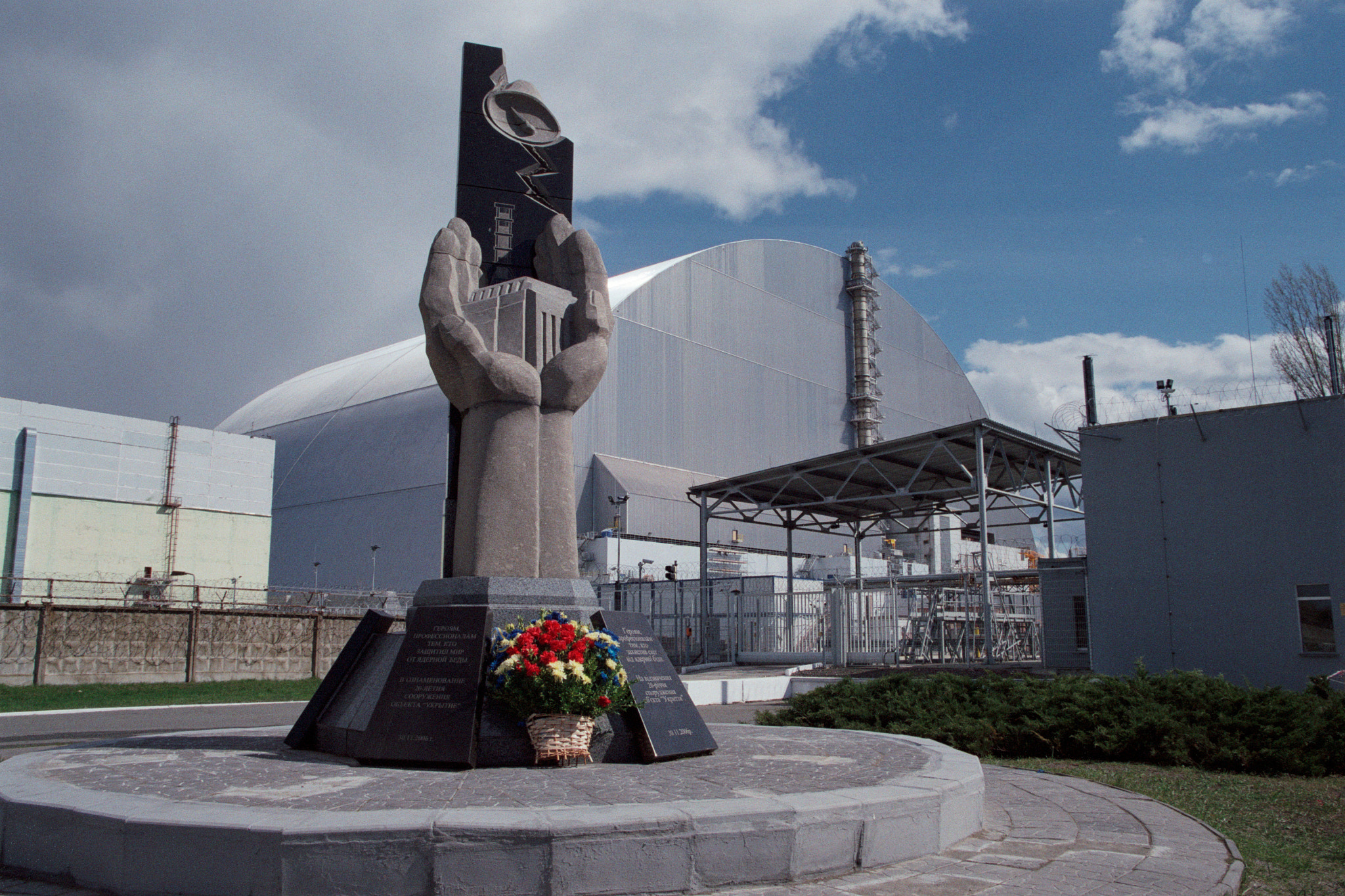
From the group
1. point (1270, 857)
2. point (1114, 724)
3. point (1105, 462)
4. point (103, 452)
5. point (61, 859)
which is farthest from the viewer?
point (103, 452)

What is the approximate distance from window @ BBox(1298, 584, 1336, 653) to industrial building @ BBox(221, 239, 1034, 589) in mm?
24413

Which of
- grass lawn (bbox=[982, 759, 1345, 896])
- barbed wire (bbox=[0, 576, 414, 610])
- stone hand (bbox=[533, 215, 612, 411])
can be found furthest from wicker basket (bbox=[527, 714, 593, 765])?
barbed wire (bbox=[0, 576, 414, 610])

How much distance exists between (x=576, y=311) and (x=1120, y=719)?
22.9 ft

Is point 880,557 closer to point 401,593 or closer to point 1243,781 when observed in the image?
point 401,593

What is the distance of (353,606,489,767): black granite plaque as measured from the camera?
6.95m

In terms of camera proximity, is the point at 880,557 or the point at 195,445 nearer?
the point at 195,445

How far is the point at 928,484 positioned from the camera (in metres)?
34.3

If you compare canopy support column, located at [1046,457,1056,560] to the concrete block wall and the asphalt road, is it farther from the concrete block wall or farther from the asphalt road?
the concrete block wall

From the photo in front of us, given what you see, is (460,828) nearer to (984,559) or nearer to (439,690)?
(439,690)

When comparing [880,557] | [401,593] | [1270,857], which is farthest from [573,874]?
[880,557]

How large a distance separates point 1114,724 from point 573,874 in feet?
24.9

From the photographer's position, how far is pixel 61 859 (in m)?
4.93

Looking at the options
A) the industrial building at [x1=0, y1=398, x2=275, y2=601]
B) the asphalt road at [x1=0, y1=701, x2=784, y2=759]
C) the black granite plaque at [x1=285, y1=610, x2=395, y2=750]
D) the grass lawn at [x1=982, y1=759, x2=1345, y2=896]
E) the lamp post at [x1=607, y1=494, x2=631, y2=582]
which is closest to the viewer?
the grass lawn at [x1=982, y1=759, x2=1345, y2=896]

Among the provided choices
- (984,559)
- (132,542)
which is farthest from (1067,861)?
(132,542)
